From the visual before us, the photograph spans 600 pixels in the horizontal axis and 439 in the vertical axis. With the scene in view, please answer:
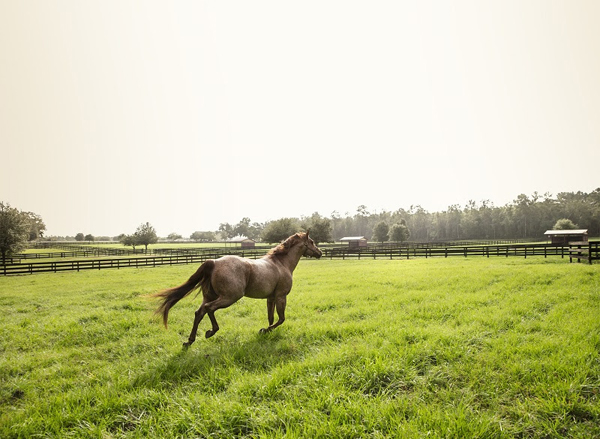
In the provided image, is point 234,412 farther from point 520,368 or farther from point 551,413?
point 520,368

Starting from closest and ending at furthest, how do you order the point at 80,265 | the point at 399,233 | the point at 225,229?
the point at 80,265, the point at 399,233, the point at 225,229

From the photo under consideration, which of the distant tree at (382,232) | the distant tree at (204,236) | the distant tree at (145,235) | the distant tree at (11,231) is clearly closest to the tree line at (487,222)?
the distant tree at (382,232)

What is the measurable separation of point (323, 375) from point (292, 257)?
3.10 meters

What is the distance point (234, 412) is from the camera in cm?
308

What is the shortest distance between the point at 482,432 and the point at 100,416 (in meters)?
3.95

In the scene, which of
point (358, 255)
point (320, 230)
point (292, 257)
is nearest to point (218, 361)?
point (292, 257)

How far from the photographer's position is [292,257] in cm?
661

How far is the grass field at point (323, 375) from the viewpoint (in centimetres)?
294

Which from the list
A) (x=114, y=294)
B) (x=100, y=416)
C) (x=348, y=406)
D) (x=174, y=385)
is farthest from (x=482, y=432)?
(x=114, y=294)

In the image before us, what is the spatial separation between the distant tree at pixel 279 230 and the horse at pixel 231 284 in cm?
5235

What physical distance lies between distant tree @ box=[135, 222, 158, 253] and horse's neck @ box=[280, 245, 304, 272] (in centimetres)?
6592

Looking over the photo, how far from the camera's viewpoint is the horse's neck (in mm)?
6459

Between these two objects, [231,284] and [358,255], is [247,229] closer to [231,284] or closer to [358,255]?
[358,255]

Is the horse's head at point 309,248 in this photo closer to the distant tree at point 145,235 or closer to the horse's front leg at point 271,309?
the horse's front leg at point 271,309
